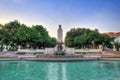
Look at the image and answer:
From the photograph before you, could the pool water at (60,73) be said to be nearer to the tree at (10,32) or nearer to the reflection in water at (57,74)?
the reflection in water at (57,74)

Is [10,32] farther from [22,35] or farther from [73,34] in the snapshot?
[73,34]

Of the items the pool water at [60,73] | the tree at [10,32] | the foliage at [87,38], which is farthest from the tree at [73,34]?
the pool water at [60,73]

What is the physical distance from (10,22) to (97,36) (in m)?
31.1

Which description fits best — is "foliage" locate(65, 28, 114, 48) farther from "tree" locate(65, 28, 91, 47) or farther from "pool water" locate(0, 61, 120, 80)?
"pool water" locate(0, 61, 120, 80)

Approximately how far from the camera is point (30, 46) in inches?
2518

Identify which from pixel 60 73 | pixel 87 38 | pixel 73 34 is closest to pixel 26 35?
pixel 87 38

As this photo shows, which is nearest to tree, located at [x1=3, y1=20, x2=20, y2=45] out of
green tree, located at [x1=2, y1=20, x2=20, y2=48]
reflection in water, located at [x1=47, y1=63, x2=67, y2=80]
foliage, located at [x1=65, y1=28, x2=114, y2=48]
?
green tree, located at [x1=2, y1=20, x2=20, y2=48]

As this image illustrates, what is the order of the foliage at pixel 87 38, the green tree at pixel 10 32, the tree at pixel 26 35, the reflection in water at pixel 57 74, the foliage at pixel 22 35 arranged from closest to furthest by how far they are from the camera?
the reflection in water at pixel 57 74 < the tree at pixel 26 35 < the foliage at pixel 22 35 < the foliage at pixel 87 38 < the green tree at pixel 10 32

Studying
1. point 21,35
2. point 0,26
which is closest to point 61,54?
point 21,35

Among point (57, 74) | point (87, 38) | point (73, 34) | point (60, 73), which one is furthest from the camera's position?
point (73, 34)

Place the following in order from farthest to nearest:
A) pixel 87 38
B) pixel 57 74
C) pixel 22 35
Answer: pixel 87 38 → pixel 22 35 → pixel 57 74

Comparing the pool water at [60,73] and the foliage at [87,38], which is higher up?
the foliage at [87,38]

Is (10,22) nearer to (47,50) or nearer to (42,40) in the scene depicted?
(42,40)

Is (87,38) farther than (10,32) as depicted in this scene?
No
